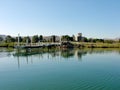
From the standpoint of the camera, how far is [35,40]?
87.0m

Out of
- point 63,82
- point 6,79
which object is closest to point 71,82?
point 63,82

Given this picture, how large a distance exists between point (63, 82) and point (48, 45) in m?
45.9

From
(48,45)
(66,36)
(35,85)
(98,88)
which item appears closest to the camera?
(98,88)

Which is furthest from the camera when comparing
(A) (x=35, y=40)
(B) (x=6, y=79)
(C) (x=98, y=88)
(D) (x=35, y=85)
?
(A) (x=35, y=40)

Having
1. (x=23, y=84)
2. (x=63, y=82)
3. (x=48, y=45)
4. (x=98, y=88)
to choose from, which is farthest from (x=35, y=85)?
(x=48, y=45)

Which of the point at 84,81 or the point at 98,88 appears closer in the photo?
the point at 98,88

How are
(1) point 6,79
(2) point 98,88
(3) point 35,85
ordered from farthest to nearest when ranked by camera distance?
(1) point 6,79
(3) point 35,85
(2) point 98,88

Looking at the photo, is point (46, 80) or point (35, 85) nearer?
point (35, 85)

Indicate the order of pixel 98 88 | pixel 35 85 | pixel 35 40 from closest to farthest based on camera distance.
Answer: pixel 98 88
pixel 35 85
pixel 35 40

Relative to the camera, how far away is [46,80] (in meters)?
14.3

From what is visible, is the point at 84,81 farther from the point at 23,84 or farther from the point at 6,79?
the point at 6,79

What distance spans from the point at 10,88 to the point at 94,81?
6120mm

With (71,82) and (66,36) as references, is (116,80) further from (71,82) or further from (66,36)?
(66,36)

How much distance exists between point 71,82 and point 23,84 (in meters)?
3.49
